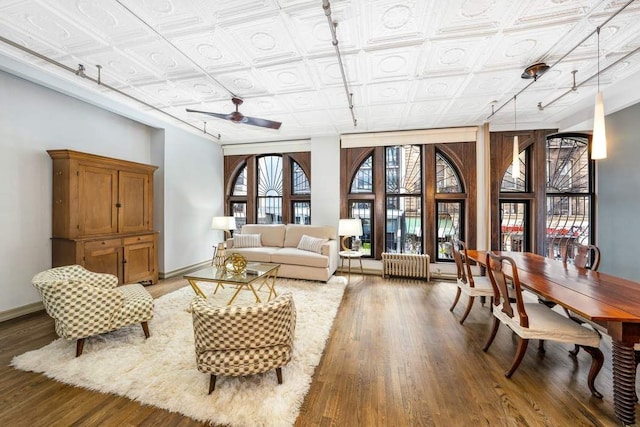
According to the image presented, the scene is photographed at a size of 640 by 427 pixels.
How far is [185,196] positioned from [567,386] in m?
6.30

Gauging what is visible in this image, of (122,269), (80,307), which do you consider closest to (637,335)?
(80,307)

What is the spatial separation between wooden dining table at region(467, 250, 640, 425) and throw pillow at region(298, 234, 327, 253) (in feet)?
10.6

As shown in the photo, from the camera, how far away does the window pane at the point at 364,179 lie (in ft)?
18.9

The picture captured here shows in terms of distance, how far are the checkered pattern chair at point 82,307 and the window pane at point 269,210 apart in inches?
162

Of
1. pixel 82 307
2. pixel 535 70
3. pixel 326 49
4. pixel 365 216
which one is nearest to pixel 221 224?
pixel 365 216

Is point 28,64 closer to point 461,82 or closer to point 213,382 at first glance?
point 213,382

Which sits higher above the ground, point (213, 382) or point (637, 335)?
point (637, 335)

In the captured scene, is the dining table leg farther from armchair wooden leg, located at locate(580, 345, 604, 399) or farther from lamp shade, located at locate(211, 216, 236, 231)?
lamp shade, located at locate(211, 216, 236, 231)

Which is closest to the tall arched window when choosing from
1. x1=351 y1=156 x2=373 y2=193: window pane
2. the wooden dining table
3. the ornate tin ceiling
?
x1=351 y1=156 x2=373 y2=193: window pane

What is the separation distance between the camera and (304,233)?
561 cm

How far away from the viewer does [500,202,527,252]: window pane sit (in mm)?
5160

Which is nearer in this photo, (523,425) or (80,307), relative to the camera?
(523,425)

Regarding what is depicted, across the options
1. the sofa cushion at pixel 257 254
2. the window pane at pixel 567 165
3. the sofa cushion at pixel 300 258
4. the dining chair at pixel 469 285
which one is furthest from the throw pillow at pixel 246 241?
the window pane at pixel 567 165

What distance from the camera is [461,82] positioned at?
3.39 metres
